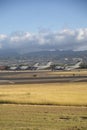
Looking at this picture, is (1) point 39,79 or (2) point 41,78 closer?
(1) point 39,79

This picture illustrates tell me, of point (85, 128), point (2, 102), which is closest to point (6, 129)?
point (85, 128)

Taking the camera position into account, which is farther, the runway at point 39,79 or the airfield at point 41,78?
the airfield at point 41,78

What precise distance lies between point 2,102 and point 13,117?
14559 mm

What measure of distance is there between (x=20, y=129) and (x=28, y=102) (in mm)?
18197

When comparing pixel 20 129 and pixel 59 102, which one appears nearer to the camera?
pixel 20 129

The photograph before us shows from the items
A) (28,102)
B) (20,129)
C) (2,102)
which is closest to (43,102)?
(28,102)

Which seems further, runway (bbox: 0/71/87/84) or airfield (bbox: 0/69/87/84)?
airfield (bbox: 0/69/87/84)

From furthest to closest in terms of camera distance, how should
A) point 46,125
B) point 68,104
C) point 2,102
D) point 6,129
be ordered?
point 2,102 → point 68,104 → point 46,125 → point 6,129

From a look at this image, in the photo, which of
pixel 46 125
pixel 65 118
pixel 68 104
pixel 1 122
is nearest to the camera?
pixel 46 125

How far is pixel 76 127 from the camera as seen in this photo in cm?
1892

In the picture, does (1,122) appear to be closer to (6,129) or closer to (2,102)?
(6,129)

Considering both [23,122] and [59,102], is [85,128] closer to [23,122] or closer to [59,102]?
[23,122]

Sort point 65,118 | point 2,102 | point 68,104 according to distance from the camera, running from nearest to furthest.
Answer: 1. point 65,118
2. point 68,104
3. point 2,102

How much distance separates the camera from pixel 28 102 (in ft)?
120
